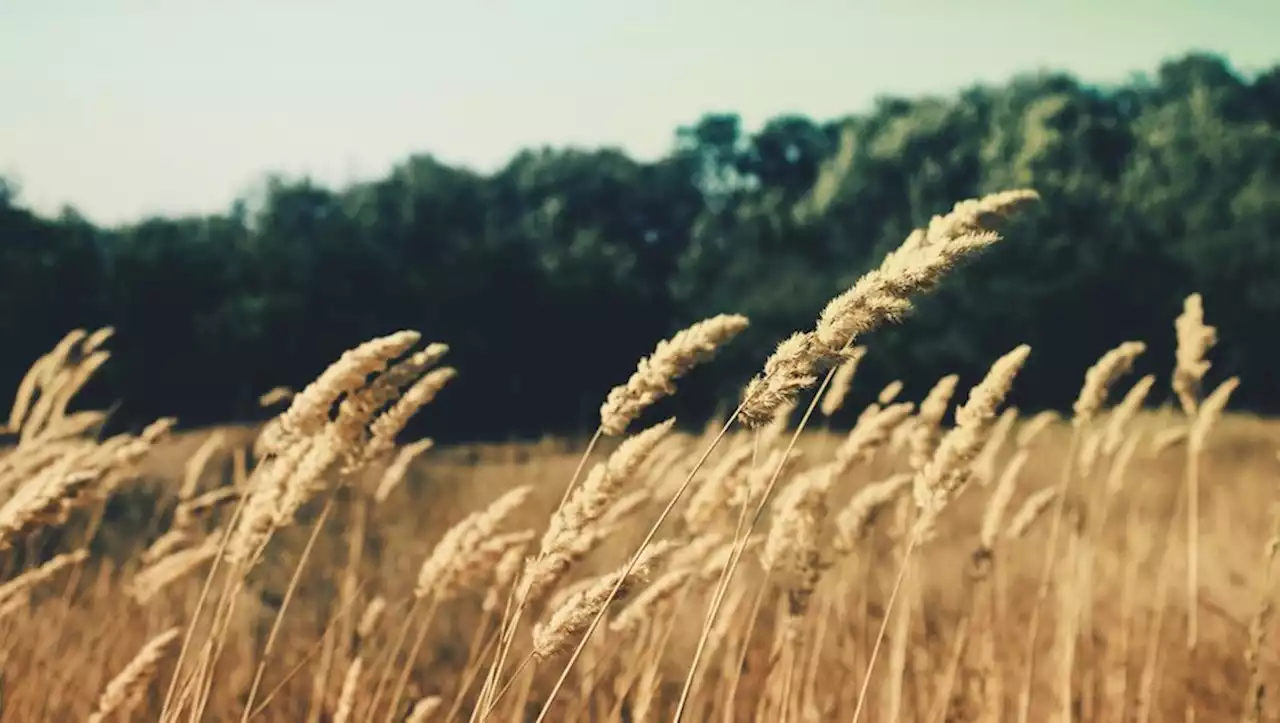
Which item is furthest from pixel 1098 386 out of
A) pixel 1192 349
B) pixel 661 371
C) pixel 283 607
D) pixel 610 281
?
pixel 610 281

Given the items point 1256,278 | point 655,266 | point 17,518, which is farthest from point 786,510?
point 655,266

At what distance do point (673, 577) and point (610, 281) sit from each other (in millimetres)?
20569

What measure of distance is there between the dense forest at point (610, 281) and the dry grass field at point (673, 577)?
12.0m

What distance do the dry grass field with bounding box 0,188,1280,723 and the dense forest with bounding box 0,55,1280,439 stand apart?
12034mm

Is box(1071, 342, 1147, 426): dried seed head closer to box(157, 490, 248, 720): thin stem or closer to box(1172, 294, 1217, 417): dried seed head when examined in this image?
box(1172, 294, 1217, 417): dried seed head

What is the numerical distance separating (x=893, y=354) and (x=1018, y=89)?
15381 mm

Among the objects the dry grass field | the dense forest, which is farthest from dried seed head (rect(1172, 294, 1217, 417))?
the dense forest

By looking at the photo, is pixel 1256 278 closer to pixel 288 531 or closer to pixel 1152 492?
pixel 1152 492

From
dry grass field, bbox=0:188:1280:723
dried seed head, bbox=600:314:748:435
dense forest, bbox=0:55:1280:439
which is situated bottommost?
dense forest, bbox=0:55:1280:439

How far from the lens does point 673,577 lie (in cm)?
187

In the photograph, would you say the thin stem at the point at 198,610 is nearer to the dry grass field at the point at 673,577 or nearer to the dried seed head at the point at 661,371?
the dry grass field at the point at 673,577

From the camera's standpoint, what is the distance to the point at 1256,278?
20953 millimetres

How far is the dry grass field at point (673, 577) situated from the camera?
4.25 ft

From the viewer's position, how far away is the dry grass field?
1.30 meters
